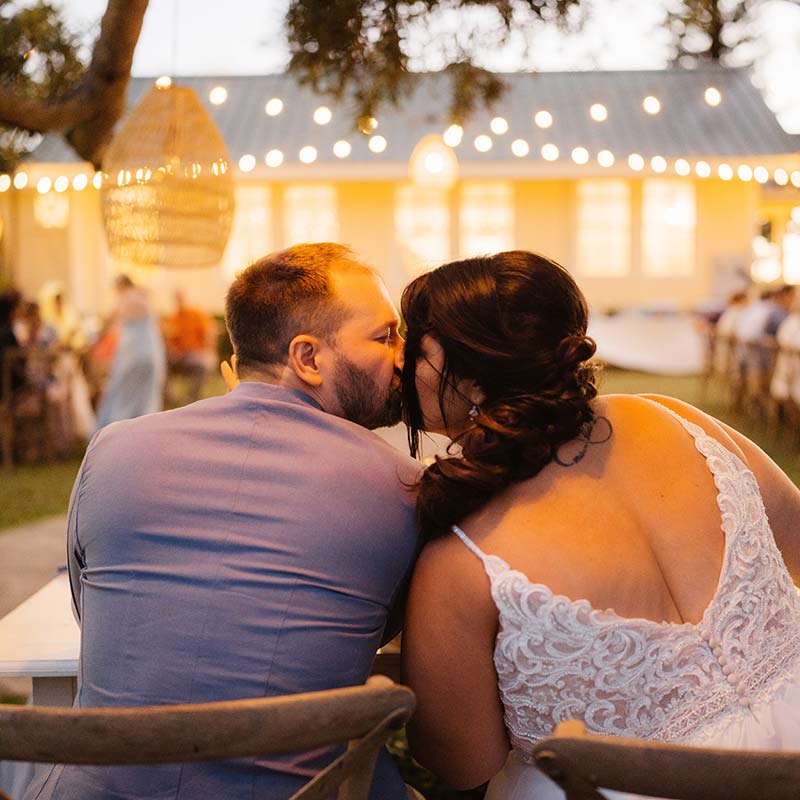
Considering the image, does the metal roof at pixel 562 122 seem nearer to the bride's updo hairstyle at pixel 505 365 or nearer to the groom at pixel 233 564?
the bride's updo hairstyle at pixel 505 365

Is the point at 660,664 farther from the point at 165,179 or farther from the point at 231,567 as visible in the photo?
the point at 165,179

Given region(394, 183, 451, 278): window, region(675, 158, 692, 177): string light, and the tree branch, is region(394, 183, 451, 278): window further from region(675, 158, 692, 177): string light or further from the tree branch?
the tree branch

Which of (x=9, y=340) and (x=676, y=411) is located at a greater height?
(x=676, y=411)

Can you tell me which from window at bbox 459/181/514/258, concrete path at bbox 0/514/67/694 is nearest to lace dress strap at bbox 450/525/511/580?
concrete path at bbox 0/514/67/694

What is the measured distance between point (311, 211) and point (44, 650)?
18.0 metres

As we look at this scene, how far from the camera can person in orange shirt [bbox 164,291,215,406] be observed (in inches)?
488

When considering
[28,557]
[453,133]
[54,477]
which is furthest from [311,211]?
[28,557]

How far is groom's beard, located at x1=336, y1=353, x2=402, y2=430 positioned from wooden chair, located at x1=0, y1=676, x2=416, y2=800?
31.2 inches

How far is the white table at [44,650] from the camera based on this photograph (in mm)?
2123

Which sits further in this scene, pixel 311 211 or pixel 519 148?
pixel 311 211

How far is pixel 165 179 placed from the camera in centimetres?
431

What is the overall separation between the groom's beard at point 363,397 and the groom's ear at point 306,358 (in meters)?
0.04

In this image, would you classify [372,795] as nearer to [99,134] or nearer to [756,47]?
[99,134]

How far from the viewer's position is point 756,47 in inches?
1214
